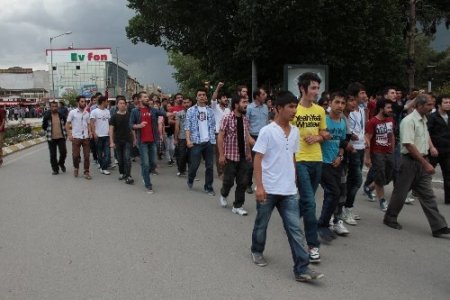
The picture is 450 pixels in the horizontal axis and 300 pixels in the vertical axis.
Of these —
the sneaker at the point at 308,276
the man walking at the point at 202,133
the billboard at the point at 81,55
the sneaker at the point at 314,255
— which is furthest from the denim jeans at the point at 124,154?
the billboard at the point at 81,55

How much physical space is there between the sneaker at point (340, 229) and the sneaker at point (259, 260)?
149 centimetres

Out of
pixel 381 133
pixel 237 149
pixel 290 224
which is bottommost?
pixel 290 224

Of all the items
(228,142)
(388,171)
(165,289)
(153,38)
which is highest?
(153,38)

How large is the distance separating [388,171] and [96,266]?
483 centimetres

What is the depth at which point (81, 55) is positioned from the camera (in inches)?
4459

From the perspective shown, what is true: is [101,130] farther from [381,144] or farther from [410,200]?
[410,200]

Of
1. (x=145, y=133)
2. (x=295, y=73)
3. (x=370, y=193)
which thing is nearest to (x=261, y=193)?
(x=370, y=193)

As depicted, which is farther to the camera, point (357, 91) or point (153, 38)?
point (153, 38)

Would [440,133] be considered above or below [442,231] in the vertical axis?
above

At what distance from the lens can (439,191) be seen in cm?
925

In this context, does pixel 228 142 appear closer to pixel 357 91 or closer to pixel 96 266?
pixel 357 91

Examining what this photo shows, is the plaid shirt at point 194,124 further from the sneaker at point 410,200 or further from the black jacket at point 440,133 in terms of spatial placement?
the black jacket at point 440,133

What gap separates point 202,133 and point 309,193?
4296mm

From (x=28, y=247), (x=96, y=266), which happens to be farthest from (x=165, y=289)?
(x=28, y=247)
